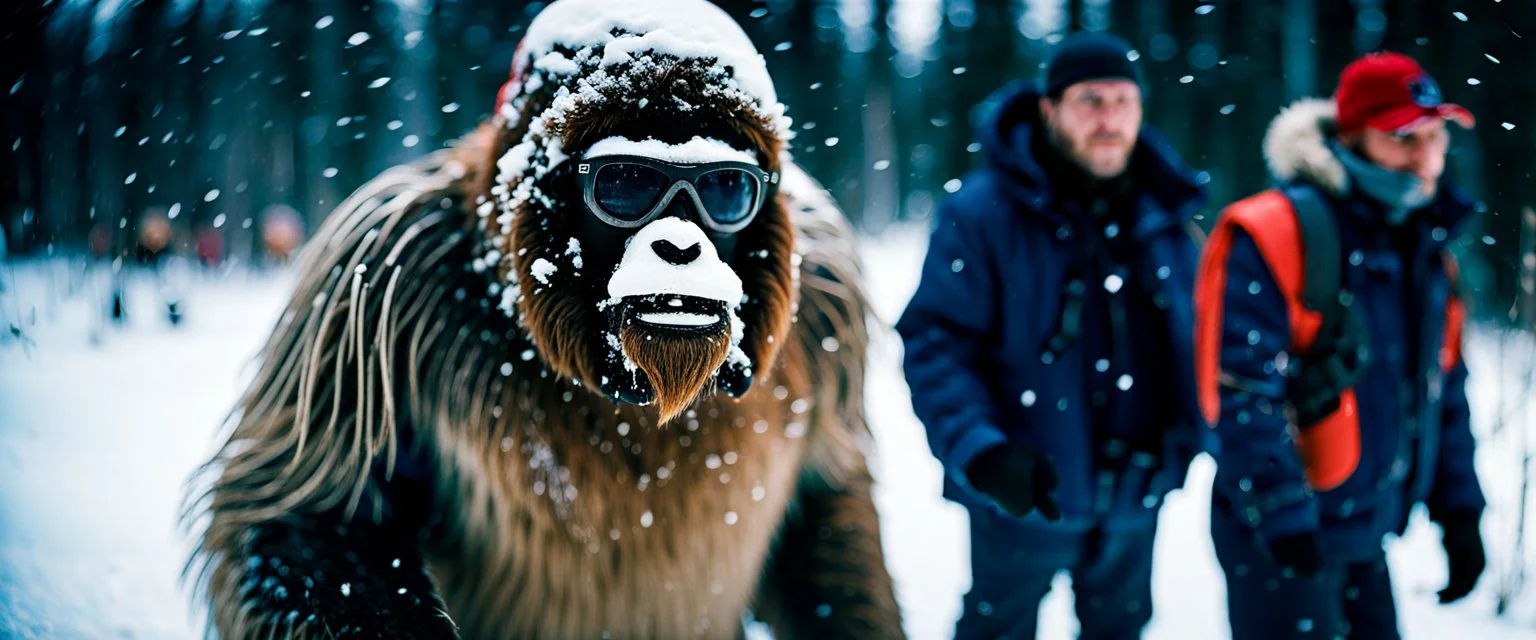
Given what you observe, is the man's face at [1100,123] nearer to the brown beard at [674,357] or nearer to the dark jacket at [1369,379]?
the dark jacket at [1369,379]

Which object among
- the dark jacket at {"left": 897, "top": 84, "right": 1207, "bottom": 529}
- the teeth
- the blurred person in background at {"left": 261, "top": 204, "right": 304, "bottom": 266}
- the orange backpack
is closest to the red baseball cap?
the orange backpack

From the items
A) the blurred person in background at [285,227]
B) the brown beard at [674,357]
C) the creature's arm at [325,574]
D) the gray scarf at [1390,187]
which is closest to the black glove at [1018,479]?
the brown beard at [674,357]

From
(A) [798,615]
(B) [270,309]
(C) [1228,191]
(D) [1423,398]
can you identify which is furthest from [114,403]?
(C) [1228,191]

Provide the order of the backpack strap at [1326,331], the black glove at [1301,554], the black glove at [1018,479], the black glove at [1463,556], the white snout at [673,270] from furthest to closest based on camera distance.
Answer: the black glove at [1463,556], the backpack strap at [1326,331], the black glove at [1301,554], the black glove at [1018,479], the white snout at [673,270]

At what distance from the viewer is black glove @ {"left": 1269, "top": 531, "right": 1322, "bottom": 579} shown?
185cm

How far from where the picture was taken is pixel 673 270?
1025 mm

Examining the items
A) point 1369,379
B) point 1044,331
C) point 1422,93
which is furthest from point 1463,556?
point 1044,331

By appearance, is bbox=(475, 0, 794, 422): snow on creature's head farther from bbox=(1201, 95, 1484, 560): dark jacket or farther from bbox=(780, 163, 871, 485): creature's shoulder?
bbox=(1201, 95, 1484, 560): dark jacket

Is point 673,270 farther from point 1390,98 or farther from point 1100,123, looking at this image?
point 1390,98

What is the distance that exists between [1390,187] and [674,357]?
186 cm

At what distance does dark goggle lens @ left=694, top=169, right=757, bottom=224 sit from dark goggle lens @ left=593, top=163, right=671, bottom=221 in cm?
6

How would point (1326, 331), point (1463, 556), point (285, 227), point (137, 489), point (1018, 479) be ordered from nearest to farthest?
1. point (1018, 479)
2. point (137, 489)
3. point (1326, 331)
4. point (1463, 556)
5. point (285, 227)

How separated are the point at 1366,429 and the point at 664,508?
5.50 feet

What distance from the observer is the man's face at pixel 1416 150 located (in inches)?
79.8
